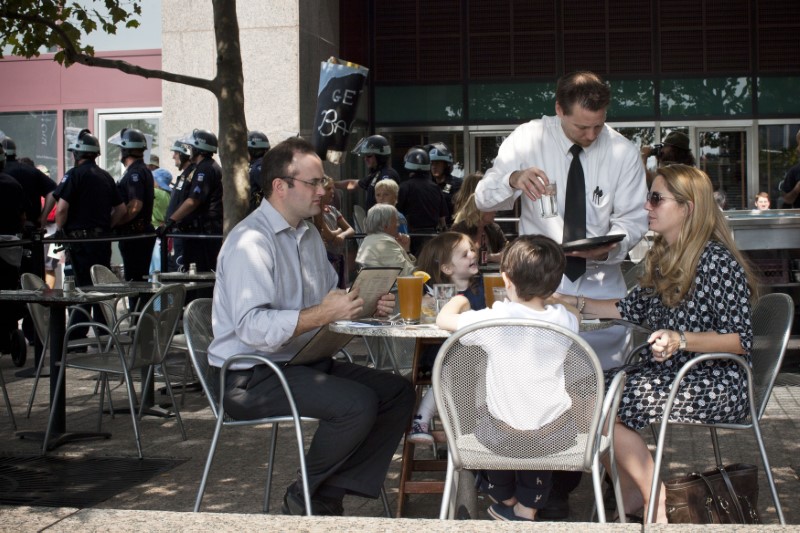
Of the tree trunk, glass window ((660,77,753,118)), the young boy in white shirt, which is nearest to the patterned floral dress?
the young boy in white shirt

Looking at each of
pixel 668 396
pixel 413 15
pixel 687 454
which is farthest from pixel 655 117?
pixel 668 396

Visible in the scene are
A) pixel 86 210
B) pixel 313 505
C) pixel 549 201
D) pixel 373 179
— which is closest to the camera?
pixel 313 505

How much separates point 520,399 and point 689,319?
117 cm

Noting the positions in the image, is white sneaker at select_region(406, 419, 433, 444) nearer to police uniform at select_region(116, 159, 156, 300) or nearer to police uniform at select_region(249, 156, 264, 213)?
police uniform at select_region(249, 156, 264, 213)

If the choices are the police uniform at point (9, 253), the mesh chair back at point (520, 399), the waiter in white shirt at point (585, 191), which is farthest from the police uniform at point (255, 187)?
the mesh chair back at point (520, 399)

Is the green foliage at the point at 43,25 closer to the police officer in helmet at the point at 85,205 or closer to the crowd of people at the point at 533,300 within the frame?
the police officer in helmet at the point at 85,205

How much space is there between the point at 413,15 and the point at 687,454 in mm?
14348

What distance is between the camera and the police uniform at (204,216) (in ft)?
35.4

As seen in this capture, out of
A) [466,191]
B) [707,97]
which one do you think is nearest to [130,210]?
[466,191]

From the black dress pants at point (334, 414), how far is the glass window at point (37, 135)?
52.8 ft

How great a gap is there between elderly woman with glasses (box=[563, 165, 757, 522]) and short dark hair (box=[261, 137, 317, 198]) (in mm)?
Answer: 1483

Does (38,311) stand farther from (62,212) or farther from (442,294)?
(442,294)

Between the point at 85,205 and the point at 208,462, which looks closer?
the point at 208,462

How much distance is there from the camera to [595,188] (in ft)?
17.6
